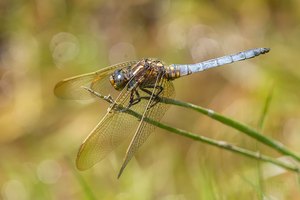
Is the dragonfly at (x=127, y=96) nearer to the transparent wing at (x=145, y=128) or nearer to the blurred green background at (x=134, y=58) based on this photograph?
the transparent wing at (x=145, y=128)

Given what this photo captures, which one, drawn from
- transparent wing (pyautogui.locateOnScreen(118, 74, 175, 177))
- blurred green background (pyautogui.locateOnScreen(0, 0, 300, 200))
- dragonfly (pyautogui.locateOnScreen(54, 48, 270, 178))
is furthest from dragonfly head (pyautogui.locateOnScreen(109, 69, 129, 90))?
blurred green background (pyautogui.locateOnScreen(0, 0, 300, 200))

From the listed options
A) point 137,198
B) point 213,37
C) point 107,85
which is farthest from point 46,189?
point 213,37

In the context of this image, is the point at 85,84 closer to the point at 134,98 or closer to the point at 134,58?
the point at 134,98

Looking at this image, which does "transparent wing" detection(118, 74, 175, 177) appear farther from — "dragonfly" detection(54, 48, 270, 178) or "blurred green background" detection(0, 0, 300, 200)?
"blurred green background" detection(0, 0, 300, 200)

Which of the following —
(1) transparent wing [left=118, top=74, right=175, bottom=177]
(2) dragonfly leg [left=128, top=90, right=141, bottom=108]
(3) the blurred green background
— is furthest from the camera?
(3) the blurred green background

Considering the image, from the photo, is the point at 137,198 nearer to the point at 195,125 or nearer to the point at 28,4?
Result: the point at 195,125

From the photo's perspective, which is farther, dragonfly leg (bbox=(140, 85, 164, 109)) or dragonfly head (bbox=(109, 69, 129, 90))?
dragonfly head (bbox=(109, 69, 129, 90))
